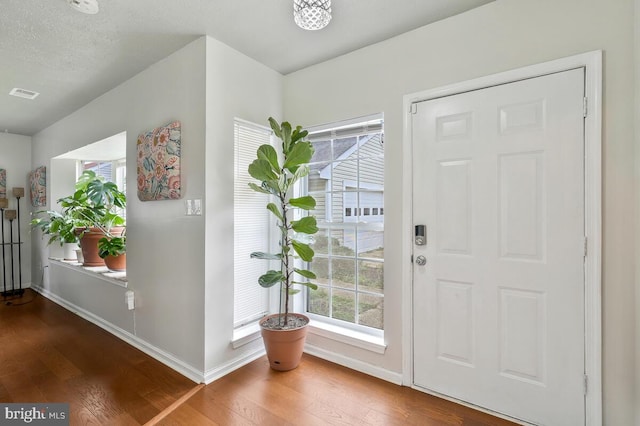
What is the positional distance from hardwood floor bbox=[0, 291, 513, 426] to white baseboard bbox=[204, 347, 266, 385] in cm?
5

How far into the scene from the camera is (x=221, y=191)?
2275 mm

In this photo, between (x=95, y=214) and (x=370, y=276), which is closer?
(x=370, y=276)

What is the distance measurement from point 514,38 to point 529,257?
1.24 m

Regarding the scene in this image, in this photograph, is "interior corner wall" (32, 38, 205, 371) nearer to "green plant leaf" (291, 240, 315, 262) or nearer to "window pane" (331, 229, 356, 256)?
"green plant leaf" (291, 240, 315, 262)

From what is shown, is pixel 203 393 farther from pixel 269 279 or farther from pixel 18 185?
pixel 18 185

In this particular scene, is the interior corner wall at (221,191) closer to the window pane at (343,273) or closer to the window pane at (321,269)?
the window pane at (321,269)

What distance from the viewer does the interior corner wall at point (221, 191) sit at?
7.18ft

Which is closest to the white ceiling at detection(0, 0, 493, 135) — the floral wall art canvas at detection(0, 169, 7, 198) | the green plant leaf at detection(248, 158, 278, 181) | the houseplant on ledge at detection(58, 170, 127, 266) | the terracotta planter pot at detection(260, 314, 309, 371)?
the green plant leaf at detection(248, 158, 278, 181)

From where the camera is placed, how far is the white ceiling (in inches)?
72.8

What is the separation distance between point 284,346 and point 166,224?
132 cm

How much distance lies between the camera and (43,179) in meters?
4.29

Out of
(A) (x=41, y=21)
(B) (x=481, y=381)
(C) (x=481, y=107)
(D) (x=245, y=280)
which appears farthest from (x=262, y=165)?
(B) (x=481, y=381)

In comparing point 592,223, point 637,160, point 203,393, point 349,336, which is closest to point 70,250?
point 203,393

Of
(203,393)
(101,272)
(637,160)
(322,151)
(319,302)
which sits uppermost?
(322,151)
